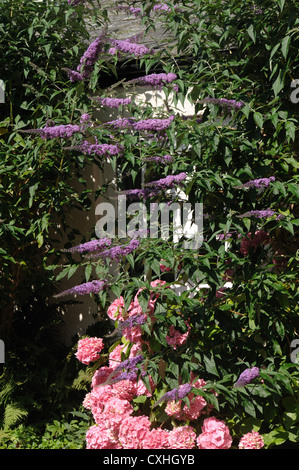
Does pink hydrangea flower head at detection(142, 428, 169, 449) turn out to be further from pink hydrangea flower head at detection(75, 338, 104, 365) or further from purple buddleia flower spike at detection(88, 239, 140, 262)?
purple buddleia flower spike at detection(88, 239, 140, 262)

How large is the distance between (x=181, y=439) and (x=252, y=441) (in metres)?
0.45

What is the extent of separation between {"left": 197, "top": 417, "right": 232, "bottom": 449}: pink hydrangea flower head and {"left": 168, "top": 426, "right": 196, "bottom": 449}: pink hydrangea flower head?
7 cm

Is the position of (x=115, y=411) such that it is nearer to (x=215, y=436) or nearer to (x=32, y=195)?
(x=215, y=436)

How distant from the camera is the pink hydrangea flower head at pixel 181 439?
3.72 metres

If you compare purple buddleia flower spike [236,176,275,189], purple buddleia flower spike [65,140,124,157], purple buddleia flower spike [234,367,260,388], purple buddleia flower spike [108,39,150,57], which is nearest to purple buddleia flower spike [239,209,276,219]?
purple buddleia flower spike [236,176,275,189]

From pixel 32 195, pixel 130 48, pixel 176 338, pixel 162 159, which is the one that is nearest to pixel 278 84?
pixel 162 159

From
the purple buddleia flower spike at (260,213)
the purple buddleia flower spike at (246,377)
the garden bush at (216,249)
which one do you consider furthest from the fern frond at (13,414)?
the purple buddleia flower spike at (260,213)

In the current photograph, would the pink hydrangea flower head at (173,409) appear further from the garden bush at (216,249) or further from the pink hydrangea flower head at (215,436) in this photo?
the pink hydrangea flower head at (215,436)

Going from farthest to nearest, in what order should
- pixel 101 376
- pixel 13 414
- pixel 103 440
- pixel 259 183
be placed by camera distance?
pixel 13 414 → pixel 101 376 → pixel 103 440 → pixel 259 183

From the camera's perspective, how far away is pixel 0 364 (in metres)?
5.45

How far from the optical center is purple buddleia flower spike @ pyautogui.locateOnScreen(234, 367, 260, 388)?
11.3ft

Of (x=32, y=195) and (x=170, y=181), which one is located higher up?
(x=170, y=181)

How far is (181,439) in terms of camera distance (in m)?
3.72
